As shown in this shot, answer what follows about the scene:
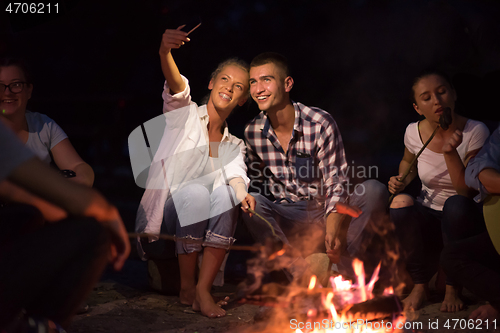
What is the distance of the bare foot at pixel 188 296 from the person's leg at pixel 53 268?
5.42ft

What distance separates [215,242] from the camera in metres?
2.90

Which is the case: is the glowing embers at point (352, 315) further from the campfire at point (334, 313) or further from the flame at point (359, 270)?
the flame at point (359, 270)

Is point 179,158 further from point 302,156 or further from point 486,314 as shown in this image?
point 486,314

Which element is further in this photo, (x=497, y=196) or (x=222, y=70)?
(x=222, y=70)

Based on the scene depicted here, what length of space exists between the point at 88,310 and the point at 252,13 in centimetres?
435

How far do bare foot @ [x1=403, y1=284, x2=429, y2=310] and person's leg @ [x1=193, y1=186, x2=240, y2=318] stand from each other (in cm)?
119

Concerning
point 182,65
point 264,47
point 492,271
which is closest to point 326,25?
point 264,47

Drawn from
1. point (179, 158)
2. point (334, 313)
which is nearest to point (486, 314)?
point (334, 313)

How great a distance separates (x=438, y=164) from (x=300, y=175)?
3.25ft

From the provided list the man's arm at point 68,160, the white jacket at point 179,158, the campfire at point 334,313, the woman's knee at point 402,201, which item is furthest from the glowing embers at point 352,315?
the man's arm at point 68,160

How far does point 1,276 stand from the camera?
1140 millimetres

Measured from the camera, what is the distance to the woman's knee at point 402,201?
297cm

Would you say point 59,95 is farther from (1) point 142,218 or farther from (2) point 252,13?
(1) point 142,218

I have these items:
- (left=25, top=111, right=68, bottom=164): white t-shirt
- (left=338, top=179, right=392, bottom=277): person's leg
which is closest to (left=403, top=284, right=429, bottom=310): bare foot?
(left=338, top=179, right=392, bottom=277): person's leg
